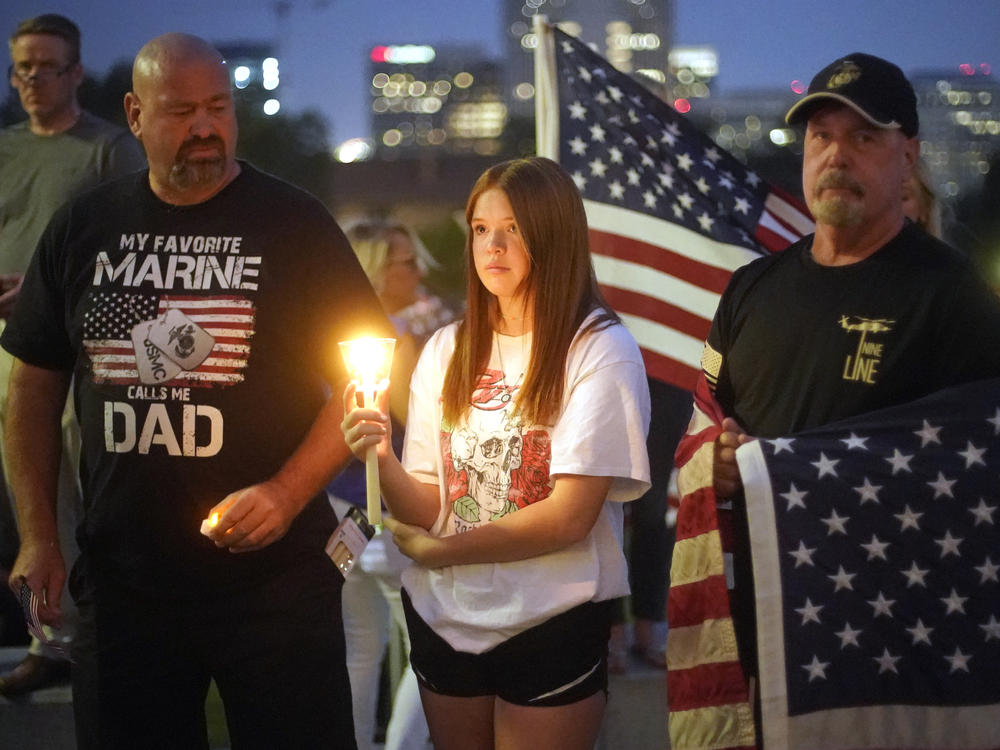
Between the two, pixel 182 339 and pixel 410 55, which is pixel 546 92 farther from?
pixel 410 55

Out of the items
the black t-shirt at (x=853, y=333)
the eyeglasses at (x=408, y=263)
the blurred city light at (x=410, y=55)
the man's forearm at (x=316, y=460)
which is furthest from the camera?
the blurred city light at (x=410, y=55)

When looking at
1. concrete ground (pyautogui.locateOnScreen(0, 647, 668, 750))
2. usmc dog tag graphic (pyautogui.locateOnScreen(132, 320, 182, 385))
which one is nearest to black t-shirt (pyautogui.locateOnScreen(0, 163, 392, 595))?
usmc dog tag graphic (pyautogui.locateOnScreen(132, 320, 182, 385))

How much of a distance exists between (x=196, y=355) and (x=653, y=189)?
2.59m

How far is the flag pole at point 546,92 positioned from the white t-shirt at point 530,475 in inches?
86.1

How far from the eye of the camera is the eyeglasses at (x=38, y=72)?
5.21 metres

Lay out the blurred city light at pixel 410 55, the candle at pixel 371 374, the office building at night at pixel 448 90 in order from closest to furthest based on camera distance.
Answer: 1. the candle at pixel 371 374
2. the blurred city light at pixel 410 55
3. the office building at night at pixel 448 90

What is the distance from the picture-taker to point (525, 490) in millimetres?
3191

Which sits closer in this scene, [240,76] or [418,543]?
[418,543]

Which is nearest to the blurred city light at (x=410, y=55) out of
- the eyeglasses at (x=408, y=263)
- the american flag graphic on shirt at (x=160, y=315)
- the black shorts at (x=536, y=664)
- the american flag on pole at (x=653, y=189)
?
the eyeglasses at (x=408, y=263)

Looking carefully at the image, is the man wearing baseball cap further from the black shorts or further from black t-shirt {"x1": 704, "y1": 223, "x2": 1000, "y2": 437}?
the black shorts

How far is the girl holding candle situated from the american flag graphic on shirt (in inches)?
22.2

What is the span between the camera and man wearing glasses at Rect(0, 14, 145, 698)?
510cm

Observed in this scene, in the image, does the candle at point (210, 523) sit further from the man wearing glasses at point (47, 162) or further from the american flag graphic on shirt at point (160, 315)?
the man wearing glasses at point (47, 162)

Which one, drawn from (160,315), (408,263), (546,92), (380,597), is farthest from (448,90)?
(160,315)
